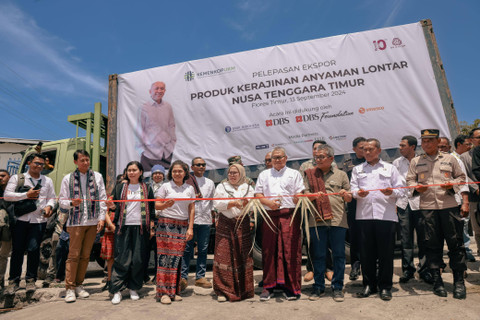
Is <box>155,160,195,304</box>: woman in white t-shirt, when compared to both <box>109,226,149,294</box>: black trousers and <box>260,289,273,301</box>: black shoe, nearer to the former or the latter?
<box>109,226,149,294</box>: black trousers

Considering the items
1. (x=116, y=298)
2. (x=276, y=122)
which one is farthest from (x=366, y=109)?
(x=116, y=298)

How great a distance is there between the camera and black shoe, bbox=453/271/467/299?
285 centimetres

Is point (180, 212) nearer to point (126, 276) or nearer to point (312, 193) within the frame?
point (126, 276)

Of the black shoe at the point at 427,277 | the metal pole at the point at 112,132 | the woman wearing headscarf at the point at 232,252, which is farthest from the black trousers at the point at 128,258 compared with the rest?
the black shoe at the point at 427,277

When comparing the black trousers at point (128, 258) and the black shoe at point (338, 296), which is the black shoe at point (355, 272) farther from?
the black trousers at point (128, 258)

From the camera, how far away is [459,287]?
290cm

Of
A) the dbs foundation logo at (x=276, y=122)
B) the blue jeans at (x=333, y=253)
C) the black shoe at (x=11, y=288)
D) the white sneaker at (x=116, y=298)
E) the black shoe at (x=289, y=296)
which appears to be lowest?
the black shoe at (x=289, y=296)

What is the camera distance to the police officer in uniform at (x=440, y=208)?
2.98m

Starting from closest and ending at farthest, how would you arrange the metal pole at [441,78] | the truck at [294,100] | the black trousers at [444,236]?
the black trousers at [444,236] < the metal pole at [441,78] < the truck at [294,100]

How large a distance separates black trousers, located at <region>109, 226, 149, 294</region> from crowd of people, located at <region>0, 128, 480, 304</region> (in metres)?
0.01

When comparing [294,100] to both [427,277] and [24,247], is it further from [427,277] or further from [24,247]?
[24,247]

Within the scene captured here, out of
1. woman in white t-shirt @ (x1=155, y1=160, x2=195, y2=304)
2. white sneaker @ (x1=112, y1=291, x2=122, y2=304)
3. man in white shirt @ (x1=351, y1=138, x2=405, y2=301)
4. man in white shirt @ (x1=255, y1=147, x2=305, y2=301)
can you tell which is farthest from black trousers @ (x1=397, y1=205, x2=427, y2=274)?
white sneaker @ (x1=112, y1=291, x2=122, y2=304)

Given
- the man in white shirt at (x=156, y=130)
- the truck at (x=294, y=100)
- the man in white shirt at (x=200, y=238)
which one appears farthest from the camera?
the man in white shirt at (x=156, y=130)

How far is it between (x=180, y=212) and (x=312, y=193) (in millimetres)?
1478
